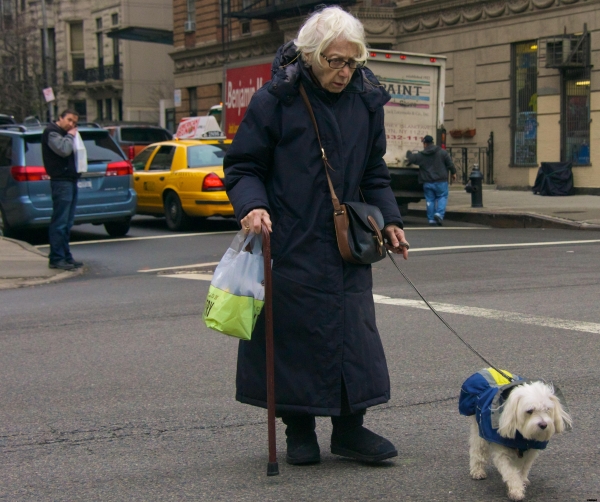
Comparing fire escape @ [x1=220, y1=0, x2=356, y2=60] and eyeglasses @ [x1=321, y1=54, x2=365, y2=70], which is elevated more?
fire escape @ [x1=220, y1=0, x2=356, y2=60]

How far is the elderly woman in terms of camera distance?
408 cm

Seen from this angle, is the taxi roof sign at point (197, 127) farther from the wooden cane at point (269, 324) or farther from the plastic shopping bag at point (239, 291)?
the wooden cane at point (269, 324)

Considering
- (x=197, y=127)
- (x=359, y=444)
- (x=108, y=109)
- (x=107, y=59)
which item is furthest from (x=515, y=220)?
(x=108, y=109)

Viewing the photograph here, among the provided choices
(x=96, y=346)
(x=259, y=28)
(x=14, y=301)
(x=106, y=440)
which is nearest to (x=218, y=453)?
(x=106, y=440)

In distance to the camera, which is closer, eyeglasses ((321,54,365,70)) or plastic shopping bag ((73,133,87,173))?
eyeglasses ((321,54,365,70))

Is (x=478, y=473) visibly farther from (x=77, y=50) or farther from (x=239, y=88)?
(x=77, y=50)

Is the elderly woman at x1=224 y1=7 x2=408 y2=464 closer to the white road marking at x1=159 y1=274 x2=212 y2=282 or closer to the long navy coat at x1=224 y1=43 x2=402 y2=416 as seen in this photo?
the long navy coat at x1=224 y1=43 x2=402 y2=416

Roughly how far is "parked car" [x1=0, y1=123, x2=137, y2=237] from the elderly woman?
1096cm

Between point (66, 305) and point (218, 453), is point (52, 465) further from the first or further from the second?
point (66, 305)

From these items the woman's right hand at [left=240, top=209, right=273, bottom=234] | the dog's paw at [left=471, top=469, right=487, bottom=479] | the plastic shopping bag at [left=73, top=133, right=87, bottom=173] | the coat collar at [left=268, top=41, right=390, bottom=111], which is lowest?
the dog's paw at [left=471, top=469, right=487, bottom=479]

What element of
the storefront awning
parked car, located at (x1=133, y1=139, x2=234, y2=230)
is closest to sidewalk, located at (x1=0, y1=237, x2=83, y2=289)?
parked car, located at (x1=133, y1=139, x2=234, y2=230)

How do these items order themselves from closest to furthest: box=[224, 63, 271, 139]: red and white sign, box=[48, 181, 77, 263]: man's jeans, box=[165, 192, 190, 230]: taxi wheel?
box=[48, 181, 77, 263]: man's jeans
box=[165, 192, 190, 230]: taxi wheel
box=[224, 63, 271, 139]: red and white sign

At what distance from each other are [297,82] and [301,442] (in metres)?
1.58

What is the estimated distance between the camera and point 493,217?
17953 mm
